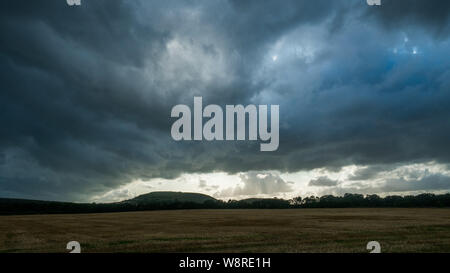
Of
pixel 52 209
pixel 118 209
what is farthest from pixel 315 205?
pixel 52 209

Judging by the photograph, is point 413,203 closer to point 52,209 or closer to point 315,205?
point 315,205

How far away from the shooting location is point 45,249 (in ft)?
78.4
